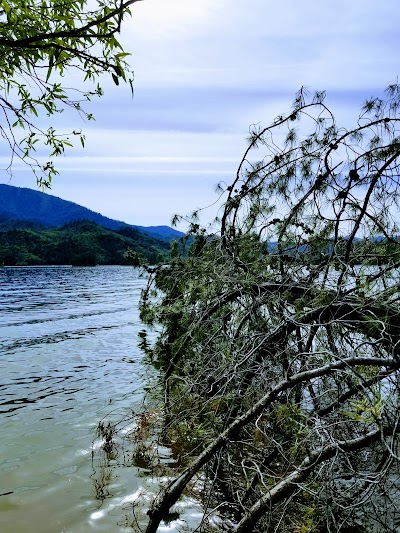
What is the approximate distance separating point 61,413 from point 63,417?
12.1 inches

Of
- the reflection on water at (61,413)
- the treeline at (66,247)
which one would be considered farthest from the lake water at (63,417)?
the treeline at (66,247)

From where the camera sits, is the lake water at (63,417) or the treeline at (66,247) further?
the treeline at (66,247)

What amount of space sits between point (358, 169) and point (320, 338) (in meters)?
1.81

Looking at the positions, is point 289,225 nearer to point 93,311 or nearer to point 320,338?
point 320,338

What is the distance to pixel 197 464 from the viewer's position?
361 centimetres

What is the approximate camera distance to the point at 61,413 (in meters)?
9.36

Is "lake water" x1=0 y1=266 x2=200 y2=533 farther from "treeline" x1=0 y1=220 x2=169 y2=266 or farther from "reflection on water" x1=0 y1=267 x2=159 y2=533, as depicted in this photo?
"treeline" x1=0 y1=220 x2=169 y2=266

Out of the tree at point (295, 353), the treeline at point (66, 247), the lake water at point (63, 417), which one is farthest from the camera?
the treeline at point (66, 247)

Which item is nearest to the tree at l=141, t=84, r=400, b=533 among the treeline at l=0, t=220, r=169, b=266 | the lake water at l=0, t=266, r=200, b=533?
the lake water at l=0, t=266, r=200, b=533

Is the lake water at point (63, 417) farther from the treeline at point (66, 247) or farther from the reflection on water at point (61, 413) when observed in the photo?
the treeline at point (66, 247)

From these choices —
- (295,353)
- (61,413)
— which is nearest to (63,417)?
(61,413)

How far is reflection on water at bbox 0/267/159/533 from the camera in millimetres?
5441

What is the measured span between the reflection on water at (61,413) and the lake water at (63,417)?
0.01 meters

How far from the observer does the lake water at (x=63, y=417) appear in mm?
5426
